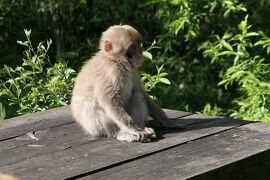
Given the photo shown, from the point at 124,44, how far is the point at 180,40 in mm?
5055

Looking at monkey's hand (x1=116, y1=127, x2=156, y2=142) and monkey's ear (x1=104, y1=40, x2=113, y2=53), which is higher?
monkey's ear (x1=104, y1=40, x2=113, y2=53)

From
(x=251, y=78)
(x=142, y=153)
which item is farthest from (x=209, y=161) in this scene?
(x=251, y=78)

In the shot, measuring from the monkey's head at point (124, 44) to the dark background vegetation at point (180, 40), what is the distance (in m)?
2.28

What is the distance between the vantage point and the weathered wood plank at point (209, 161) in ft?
10.8

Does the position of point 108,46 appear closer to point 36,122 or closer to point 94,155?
point 36,122

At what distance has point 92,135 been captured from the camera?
4.05 metres

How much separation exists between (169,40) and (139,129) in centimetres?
450

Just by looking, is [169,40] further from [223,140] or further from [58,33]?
[223,140]

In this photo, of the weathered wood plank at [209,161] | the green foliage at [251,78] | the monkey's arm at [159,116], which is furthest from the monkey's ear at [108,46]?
the green foliage at [251,78]

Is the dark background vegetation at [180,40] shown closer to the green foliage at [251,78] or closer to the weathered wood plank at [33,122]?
the green foliage at [251,78]

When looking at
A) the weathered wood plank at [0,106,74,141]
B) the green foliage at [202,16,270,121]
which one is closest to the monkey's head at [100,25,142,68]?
the weathered wood plank at [0,106,74,141]

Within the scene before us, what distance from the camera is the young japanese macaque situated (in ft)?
13.5

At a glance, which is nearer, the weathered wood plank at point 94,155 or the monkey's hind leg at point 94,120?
the weathered wood plank at point 94,155

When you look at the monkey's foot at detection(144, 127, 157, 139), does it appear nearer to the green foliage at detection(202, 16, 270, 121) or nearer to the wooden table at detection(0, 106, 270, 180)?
the wooden table at detection(0, 106, 270, 180)
